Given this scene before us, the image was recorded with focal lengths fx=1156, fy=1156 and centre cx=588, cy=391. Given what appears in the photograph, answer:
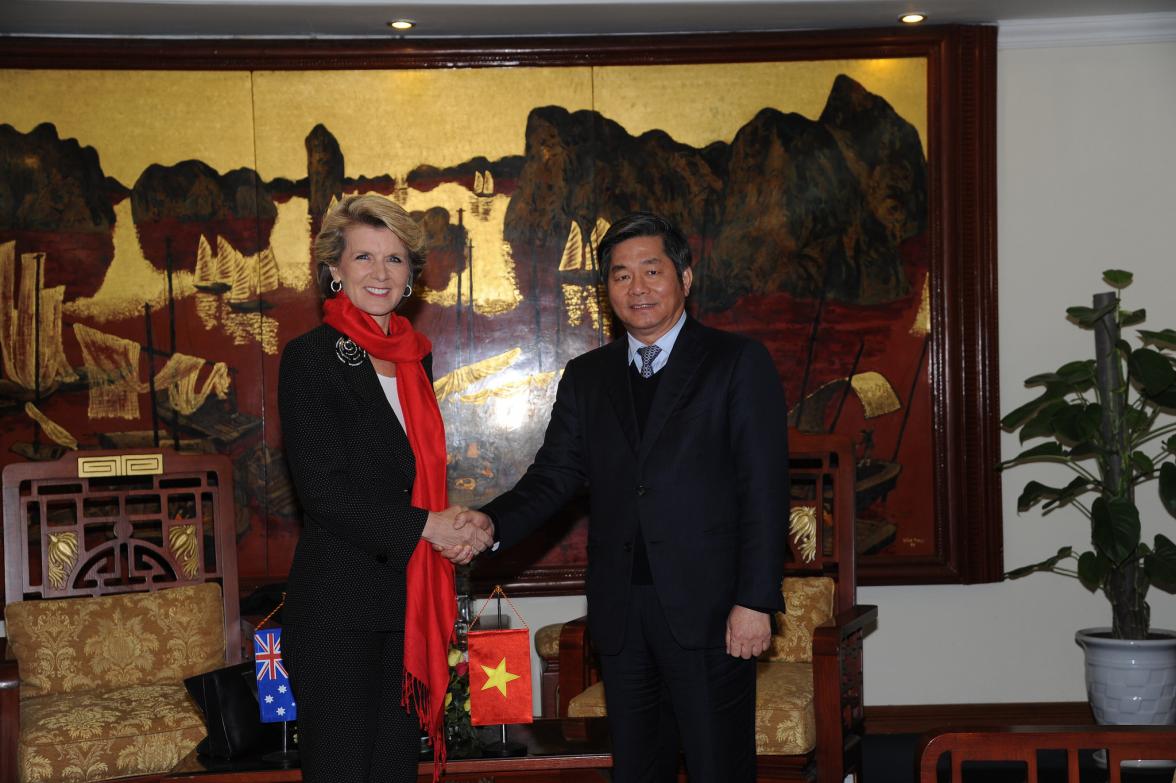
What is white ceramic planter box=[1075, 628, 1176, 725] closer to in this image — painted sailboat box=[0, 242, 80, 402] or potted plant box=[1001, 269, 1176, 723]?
potted plant box=[1001, 269, 1176, 723]

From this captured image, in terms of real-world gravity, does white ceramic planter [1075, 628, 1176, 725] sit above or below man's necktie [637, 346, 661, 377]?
below

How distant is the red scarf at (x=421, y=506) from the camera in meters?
2.41

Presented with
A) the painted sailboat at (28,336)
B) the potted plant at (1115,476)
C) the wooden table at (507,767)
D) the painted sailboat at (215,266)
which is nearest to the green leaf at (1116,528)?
the potted plant at (1115,476)

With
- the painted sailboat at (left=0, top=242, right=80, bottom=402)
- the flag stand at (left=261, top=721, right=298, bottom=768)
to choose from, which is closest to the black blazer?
the flag stand at (left=261, top=721, right=298, bottom=768)

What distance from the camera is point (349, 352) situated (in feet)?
8.02

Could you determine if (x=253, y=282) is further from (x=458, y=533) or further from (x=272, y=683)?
(x=458, y=533)

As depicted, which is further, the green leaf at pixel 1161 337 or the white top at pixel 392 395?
the green leaf at pixel 1161 337

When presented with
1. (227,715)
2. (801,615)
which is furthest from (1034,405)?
(227,715)

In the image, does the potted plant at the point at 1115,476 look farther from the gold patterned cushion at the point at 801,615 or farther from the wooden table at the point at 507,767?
the wooden table at the point at 507,767

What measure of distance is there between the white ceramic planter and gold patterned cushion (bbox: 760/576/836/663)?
3.64 ft

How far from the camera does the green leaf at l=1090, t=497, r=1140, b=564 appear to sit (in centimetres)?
406

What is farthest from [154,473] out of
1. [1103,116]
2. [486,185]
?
[1103,116]

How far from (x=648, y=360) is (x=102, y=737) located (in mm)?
1971

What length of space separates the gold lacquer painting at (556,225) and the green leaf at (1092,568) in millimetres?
500
